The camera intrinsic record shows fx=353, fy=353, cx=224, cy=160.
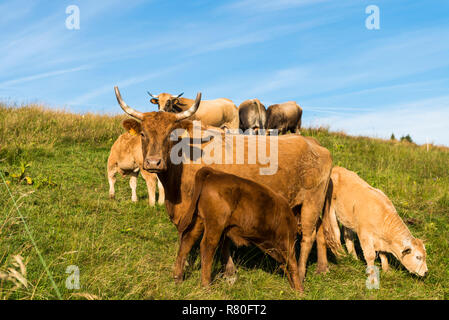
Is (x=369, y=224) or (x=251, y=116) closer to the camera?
(x=369, y=224)

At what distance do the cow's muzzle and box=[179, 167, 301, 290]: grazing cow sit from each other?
473 millimetres

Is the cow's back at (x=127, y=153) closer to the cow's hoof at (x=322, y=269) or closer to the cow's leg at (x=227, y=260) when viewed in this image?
the cow's leg at (x=227, y=260)

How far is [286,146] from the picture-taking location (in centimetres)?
578

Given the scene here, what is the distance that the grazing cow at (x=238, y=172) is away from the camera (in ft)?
15.5

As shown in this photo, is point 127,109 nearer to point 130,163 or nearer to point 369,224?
point 130,163

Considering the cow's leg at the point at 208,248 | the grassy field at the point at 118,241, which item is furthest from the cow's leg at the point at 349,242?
the cow's leg at the point at 208,248

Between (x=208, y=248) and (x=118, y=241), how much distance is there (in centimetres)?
221

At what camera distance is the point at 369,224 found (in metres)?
6.41

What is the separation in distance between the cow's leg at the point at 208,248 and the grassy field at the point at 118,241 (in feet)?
0.55

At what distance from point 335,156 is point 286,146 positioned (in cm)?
1028

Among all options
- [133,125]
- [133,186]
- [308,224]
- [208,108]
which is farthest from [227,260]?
[208,108]

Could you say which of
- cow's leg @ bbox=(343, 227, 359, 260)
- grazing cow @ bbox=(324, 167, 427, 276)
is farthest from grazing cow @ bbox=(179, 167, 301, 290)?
cow's leg @ bbox=(343, 227, 359, 260)
